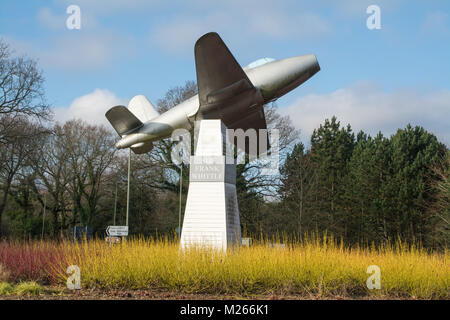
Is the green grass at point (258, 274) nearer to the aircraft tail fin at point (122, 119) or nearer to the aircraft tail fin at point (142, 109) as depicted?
the aircraft tail fin at point (122, 119)

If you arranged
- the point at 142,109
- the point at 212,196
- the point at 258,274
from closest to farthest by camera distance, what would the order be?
the point at 258,274 → the point at 212,196 → the point at 142,109

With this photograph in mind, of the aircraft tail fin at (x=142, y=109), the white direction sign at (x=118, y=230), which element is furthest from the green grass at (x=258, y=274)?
the white direction sign at (x=118, y=230)

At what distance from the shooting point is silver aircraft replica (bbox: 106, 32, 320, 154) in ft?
35.6

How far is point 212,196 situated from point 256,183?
16.5 meters

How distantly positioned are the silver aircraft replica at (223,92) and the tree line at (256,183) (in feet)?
33.8

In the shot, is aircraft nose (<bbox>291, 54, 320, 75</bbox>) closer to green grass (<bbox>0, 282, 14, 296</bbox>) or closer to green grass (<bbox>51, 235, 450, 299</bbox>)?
green grass (<bbox>51, 235, 450, 299</bbox>)

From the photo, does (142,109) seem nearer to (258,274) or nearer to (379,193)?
(258,274)

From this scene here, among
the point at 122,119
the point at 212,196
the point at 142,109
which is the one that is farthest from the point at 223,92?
the point at 142,109

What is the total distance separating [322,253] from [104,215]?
30.8m

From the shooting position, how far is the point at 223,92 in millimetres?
11273

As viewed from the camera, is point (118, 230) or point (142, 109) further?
point (118, 230)
